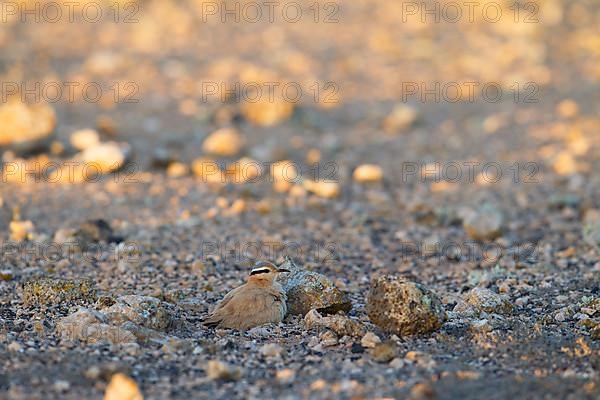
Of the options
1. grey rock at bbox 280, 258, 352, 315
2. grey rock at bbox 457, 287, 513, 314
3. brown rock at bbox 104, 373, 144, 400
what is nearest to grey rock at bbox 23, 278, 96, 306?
grey rock at bbox 280, 258, 352, 315

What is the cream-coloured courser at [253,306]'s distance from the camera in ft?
17.9

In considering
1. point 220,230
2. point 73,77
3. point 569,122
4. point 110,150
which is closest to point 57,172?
point 110,150

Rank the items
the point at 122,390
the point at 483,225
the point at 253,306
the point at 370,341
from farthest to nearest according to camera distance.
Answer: the point at 483,225 → the point at 253,306 → the point at 370,341 → the point at 122,390

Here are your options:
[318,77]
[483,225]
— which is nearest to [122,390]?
[483,225]

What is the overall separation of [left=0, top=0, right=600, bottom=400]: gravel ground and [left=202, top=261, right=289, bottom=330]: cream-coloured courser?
8 cm

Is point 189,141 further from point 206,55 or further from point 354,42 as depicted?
point 354,42

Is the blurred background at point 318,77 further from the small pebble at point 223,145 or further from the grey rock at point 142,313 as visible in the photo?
the grey rock at point 142,313

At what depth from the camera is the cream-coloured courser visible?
5.46 meters

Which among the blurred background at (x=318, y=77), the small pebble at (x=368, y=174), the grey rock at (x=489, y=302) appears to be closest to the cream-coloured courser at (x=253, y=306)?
the grey rock at (x=489, y=302)

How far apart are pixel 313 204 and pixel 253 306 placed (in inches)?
128

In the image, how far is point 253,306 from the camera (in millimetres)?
5484

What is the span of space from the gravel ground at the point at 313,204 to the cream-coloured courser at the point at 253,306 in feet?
0.27

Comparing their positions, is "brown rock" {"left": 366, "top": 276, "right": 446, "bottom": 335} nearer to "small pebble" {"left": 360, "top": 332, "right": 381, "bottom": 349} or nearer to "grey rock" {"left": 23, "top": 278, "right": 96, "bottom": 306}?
"small pebble" {"left": 360, "top": 332, "right": 381, "bottom": 349}

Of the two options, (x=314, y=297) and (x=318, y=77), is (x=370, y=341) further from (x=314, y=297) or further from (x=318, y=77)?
(x=318, y=77)
